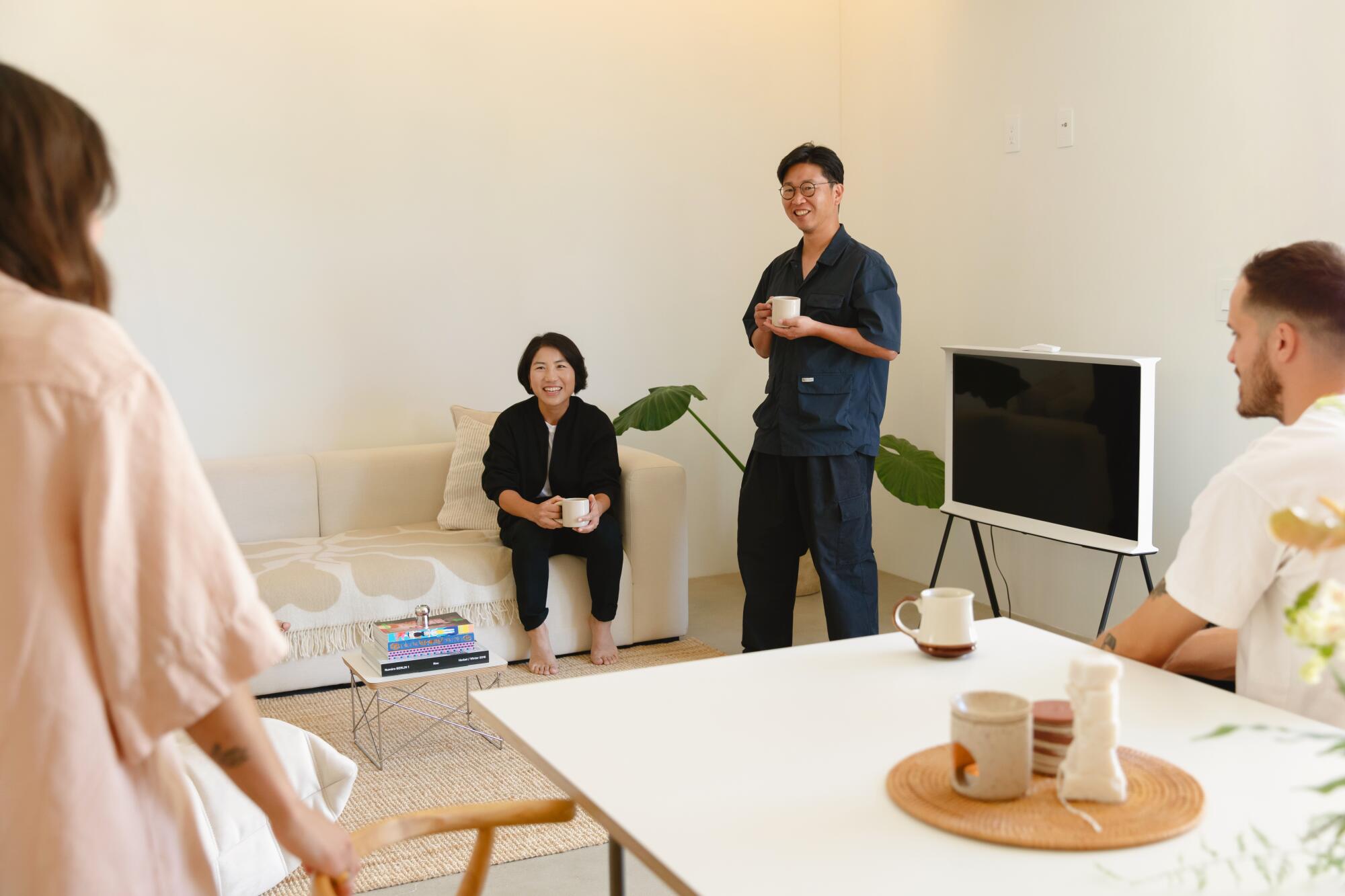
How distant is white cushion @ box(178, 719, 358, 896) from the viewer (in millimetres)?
2174

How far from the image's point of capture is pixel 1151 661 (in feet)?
5.48

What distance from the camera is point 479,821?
1.37 metres

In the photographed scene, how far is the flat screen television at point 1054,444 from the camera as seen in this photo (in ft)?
11.4

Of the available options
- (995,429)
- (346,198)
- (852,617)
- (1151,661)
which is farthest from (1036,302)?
(1151,661)

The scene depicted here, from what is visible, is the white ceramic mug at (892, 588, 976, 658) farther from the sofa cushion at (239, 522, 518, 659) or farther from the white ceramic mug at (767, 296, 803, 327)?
the sofa cushion at (239, 522, 518, 659)

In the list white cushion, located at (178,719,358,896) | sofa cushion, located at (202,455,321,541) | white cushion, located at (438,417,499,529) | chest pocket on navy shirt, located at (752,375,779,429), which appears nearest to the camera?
white cushion, located at (178,719,358,896)

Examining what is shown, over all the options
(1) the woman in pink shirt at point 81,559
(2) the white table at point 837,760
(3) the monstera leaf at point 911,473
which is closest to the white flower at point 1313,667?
(2) the white table at point 837,760

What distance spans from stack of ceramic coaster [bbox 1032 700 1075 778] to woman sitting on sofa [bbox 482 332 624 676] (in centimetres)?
278

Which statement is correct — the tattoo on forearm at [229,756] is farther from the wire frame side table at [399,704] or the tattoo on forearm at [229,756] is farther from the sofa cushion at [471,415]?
the sofa cushion at [471,415]

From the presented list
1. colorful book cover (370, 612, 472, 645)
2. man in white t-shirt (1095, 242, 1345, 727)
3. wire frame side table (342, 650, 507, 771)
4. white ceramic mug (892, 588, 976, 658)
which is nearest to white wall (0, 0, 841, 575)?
wire frame side table (342, 650, 507, 771)

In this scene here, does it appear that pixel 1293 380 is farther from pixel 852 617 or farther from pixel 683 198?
pixel 683 198

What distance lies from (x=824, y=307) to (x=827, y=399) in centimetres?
26

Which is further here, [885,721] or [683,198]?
[683,198]

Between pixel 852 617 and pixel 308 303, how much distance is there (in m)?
2.37
